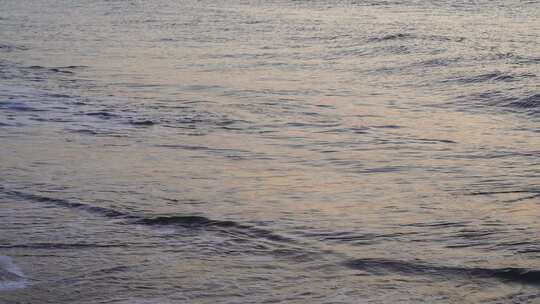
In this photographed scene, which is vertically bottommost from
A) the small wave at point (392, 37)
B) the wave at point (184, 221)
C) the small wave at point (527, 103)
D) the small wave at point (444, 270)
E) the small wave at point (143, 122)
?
the small wave at point (527, 103)

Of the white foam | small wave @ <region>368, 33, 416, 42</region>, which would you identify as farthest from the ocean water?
small wave @ <region>368, 33, 416, 42</region>

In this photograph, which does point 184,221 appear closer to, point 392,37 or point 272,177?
point 272,177

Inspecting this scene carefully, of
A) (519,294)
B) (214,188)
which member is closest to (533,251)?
(519,294)

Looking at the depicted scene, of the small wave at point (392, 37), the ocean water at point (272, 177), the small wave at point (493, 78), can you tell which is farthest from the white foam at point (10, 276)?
the small wave at point (392, 37)

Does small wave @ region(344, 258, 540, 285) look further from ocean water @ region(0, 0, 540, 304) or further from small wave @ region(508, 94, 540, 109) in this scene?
small wave @ region(508, 94, 540, 109)

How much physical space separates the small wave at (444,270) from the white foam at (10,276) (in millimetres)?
1498

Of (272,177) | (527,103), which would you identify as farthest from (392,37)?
(272,177)

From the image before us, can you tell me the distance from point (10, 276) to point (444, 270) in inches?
77.8

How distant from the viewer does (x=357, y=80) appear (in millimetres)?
12109

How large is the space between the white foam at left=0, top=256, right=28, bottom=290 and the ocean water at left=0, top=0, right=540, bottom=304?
0.01 meters

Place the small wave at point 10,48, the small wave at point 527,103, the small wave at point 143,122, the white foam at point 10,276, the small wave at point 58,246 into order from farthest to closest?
the small wave at point 10,48 < the small wave at point 527,103 < the small wave at point 143,122 < the small wave at point 58,246 < the white foam at point 10,276

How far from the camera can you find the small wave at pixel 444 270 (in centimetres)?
430

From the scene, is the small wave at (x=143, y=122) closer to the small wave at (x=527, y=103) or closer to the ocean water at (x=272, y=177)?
the ocean water at (x=272, y=177)

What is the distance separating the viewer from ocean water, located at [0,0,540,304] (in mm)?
4281
